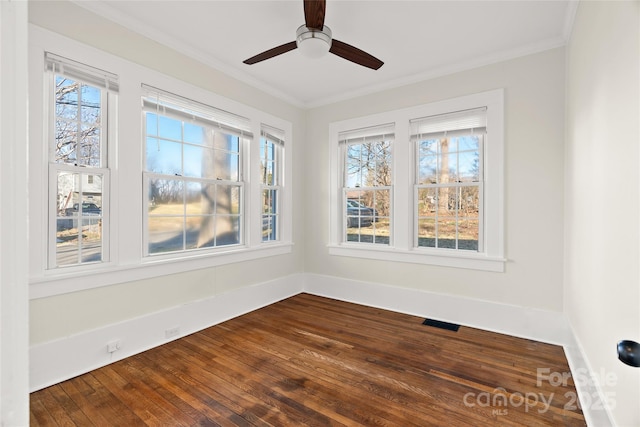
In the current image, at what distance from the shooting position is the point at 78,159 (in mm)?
2525

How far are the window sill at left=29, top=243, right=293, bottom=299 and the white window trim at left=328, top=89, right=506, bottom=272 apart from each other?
4.83ft

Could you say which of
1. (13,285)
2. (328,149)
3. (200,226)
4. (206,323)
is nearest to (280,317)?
(206,323)

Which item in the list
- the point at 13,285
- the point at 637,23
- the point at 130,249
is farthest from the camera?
the point at 130,249

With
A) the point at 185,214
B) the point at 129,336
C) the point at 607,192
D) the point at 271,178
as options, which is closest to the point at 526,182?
the point at 607,192

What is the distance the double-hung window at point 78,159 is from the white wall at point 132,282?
0.79 feet

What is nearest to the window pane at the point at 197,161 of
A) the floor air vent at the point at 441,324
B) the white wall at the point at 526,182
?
the white wall at the point at 526,182

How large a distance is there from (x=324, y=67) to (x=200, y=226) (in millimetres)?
2270

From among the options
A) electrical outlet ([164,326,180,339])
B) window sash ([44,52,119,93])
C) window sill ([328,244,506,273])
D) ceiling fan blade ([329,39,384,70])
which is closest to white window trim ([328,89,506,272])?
window sill ([328,244,506,273])

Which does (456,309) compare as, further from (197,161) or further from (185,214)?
(197,161)

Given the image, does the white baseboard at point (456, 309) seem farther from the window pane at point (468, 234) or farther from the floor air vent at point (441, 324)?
the window pane at point (468, 234)

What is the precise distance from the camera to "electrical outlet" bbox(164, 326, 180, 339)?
120 inches

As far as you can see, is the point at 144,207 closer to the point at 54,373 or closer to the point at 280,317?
the point at 54,373

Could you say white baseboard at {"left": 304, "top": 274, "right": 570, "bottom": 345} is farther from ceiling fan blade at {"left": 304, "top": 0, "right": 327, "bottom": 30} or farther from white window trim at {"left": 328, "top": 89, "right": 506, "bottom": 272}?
ceiling fan blade at {"left": 304, "top": 0, "right": 327, "bottom": 30}

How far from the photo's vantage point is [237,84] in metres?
3.78
